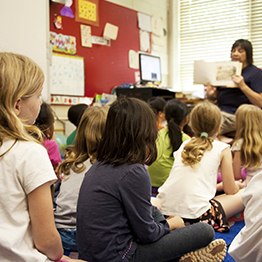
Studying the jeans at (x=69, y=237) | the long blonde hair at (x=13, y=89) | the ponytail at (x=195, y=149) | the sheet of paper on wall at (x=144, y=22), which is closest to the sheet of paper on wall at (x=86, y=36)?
the sheet of paper on wall at (x=144, y=22)

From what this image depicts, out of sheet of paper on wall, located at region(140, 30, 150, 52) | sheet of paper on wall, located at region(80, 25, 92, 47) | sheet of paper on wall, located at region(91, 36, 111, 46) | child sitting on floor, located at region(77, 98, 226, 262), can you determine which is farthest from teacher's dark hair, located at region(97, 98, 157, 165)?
sheet of paper on wall, located at region(140, 30, 150, 52)

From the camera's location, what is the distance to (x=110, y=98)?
3836mm

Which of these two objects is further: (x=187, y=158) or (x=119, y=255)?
(x=187, y=158)

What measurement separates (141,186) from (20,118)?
1.43ft

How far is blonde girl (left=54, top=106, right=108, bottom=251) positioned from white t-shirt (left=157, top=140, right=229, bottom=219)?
43cm

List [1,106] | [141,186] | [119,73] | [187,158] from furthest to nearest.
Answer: [119,73] → [187,158] → [141,186] → [1,106]

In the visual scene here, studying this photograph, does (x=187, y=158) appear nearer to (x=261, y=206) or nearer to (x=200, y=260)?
(x=200, y=260)

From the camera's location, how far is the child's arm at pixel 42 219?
2.50ft

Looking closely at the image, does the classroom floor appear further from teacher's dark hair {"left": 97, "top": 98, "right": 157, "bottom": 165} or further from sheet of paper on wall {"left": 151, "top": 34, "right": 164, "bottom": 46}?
sheet of paper on wall {"left": 151, "top": 34, "right": 164, "bottom": 46}

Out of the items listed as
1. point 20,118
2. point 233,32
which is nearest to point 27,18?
point 20,118

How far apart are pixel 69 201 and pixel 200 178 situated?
647 millimetres

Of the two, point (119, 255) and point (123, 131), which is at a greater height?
point (123, 131)

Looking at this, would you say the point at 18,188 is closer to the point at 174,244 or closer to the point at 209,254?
the point at 174,244

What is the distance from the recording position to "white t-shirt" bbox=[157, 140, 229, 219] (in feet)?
5.10
